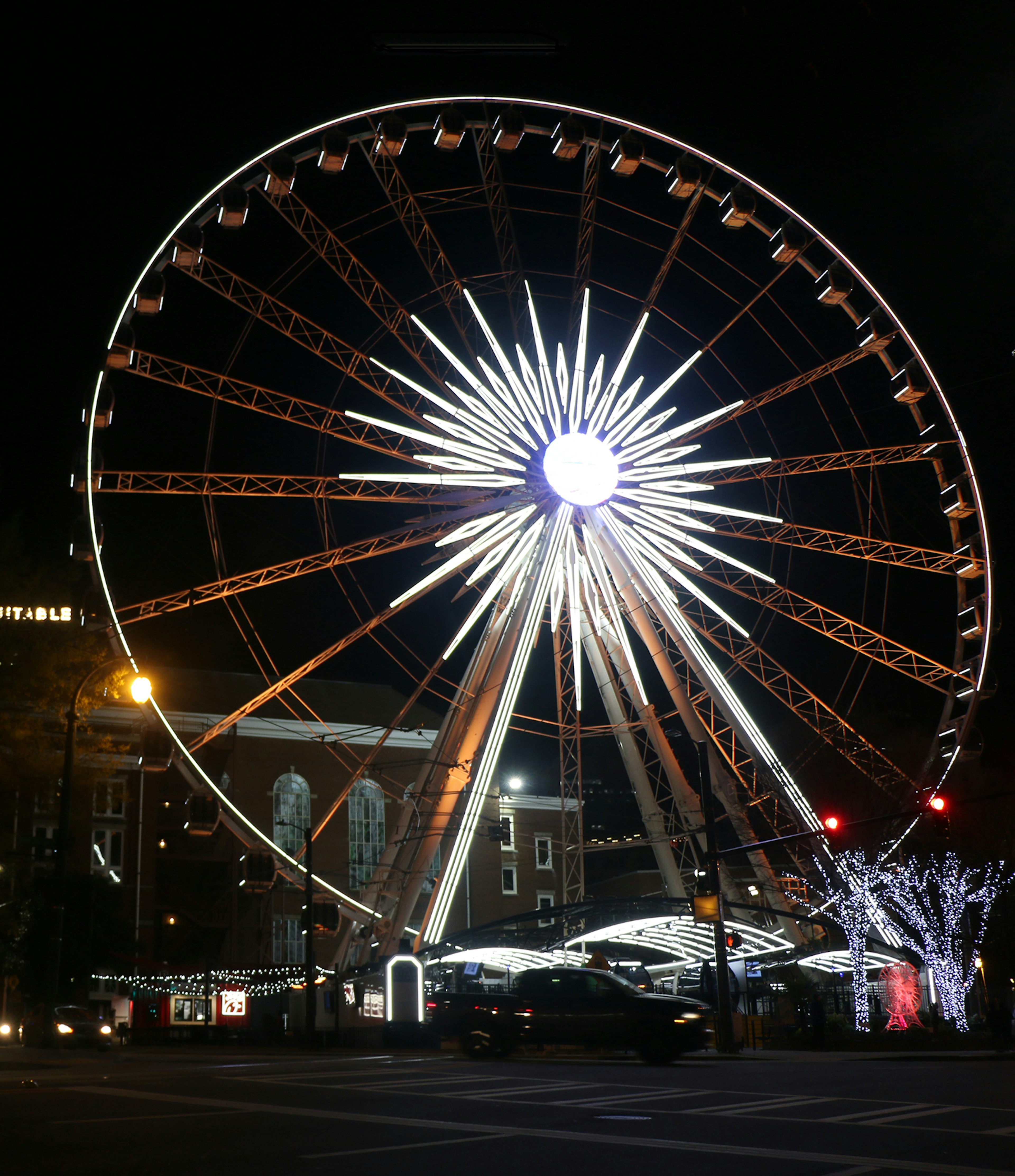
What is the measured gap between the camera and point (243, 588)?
80.3ft

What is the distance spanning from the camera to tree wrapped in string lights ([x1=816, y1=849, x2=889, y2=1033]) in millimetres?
31438

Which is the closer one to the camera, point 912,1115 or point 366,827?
point 912,1115

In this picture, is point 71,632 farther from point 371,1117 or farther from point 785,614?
point 371,1117

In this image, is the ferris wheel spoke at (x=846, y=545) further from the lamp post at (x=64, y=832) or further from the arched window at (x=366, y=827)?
the arched window at (x=366, y=827)

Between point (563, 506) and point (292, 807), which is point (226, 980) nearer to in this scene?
point (292, 807)

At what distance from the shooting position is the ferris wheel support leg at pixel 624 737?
27.6m

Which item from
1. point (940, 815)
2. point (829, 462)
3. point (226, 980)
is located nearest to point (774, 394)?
point (829, 462)

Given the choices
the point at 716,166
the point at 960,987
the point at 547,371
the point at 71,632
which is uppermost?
the point at 716,166

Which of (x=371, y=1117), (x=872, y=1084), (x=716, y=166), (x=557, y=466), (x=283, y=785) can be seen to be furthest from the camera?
(x=283, y=785)

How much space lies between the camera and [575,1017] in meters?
18.4

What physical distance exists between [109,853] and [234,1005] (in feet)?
28.1

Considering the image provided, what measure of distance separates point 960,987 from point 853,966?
18.1 feet

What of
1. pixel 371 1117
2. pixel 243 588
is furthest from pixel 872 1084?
pixel 243 588

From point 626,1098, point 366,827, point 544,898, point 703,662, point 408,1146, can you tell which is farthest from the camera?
point 544,898
